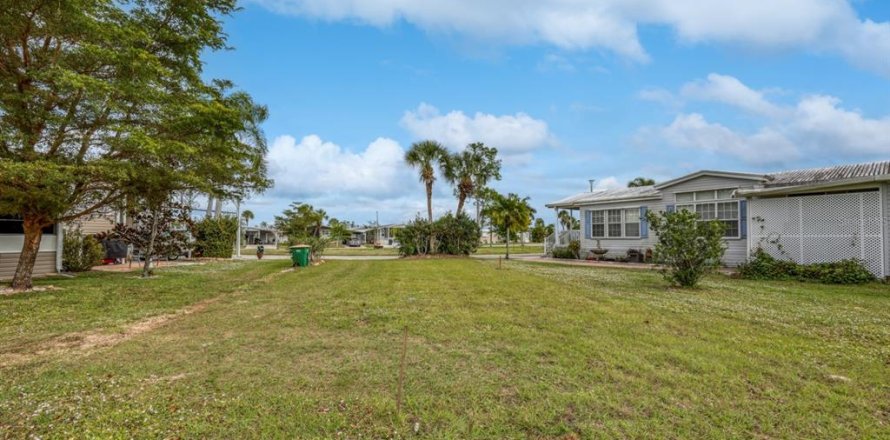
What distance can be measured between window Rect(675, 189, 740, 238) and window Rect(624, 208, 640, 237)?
2100 millimetres

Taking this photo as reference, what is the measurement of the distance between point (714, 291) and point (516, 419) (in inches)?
343

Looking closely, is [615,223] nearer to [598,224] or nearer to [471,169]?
[598,224]

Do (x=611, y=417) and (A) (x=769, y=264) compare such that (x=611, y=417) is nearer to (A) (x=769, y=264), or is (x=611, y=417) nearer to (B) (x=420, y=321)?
(B) (x=420, y=321)

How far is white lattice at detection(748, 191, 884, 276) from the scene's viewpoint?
1145cm

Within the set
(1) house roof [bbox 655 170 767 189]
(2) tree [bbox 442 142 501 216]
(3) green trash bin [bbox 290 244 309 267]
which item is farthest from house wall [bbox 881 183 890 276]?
(3) green trash bin [bbox 290 244 309 267]

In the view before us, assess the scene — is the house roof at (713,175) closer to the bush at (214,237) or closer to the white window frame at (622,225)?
the white window frame at (622,225)

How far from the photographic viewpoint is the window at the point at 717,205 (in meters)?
15.4

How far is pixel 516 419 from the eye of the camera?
297 cm

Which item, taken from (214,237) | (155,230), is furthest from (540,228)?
(155,230)

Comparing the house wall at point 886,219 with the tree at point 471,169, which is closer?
the house wall at point 886,219

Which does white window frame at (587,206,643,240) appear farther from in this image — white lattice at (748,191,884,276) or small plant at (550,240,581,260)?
white lattice at (748,191,884,276)

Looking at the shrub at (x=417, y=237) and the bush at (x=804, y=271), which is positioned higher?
the shrub at (x=417, y=237)

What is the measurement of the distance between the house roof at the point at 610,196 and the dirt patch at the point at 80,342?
18.0 m

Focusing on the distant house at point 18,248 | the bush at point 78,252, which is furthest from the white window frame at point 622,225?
the distant house at point 18,248
